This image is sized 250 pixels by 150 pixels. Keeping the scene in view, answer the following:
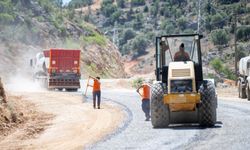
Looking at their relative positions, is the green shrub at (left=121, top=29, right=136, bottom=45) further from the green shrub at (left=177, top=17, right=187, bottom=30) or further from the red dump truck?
the red dump truck

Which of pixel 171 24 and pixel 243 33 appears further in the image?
pixel 171 24

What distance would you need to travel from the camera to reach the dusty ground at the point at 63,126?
18.6 metres

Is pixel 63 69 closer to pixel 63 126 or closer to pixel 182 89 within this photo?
pixel 63 126

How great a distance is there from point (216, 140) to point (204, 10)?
112544 millimetres

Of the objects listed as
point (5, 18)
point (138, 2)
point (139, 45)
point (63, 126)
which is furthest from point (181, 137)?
point (138, 2)

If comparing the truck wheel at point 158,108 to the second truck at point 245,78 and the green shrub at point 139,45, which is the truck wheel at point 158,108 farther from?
the green shrub at point 139,45

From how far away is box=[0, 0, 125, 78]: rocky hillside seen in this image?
71688 millimetres

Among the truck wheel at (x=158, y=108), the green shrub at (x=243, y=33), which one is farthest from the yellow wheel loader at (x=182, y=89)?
the green shrub at (x=243, y=33)

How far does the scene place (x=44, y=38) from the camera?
80.1 metres

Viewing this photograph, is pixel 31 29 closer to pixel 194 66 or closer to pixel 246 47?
pixel 246 47

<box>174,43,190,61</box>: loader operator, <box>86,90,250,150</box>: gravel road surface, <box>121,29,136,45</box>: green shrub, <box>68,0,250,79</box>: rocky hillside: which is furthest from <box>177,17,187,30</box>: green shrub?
<box>174,43,190,61</box>: loader operator

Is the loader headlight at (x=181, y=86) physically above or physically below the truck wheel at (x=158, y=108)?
above

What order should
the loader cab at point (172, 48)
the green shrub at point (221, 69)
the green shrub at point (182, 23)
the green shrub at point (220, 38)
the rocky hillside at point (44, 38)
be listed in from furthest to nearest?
the green shrub at point (182, 23), the green shrub at point (220, 38), the green shrub at point (221, 69), the rocky hillside at point (44, 38), the loader cab at point (172, 48)

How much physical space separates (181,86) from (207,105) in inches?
43.3
